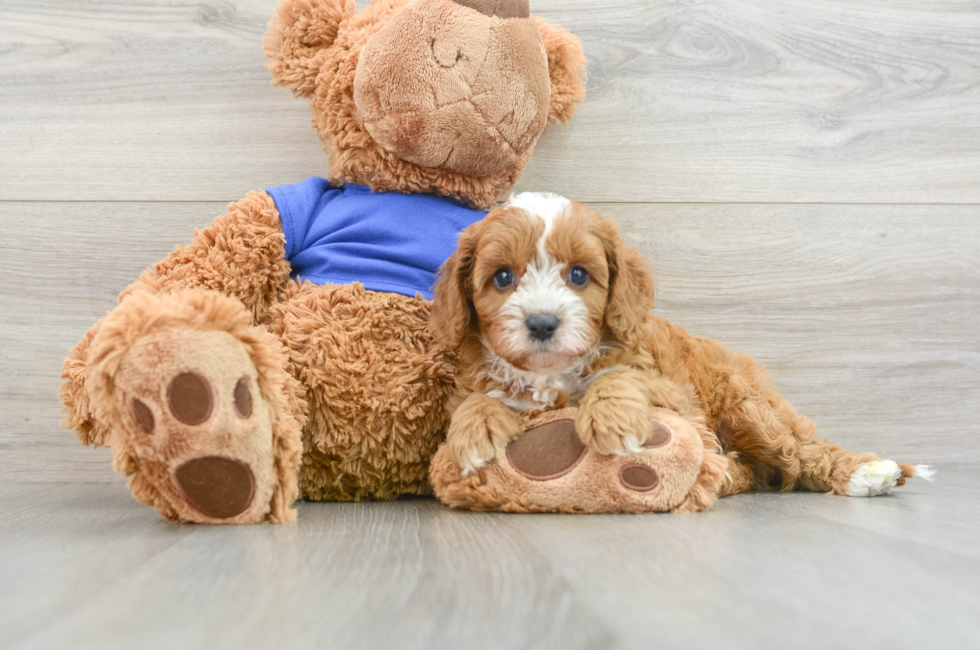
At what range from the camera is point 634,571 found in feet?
2.90

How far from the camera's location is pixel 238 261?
150cm

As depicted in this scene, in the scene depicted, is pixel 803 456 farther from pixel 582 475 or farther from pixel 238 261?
pixel 238 261

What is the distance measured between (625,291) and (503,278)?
232 mm

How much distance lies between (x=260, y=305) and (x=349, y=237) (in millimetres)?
235

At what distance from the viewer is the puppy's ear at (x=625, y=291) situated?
136cm

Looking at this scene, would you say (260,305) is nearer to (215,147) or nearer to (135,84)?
(215,147)

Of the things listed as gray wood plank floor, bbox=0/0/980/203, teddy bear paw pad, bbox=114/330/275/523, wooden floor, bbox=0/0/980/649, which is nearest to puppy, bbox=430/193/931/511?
wooden floor, bbox=0/0/980/649

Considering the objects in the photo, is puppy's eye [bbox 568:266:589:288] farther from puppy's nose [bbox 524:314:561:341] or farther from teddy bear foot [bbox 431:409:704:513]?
teddy bear foot [bbox 431:409:704:513]

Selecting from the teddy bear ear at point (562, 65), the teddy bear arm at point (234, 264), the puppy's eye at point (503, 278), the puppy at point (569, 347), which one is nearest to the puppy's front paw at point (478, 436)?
the puppy at point (569, 347)

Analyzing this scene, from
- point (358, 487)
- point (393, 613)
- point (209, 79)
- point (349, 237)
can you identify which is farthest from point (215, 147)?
point (393, 613)

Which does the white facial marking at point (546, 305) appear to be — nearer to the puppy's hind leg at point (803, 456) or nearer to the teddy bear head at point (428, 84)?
the teddy bear head at point (428, 84)

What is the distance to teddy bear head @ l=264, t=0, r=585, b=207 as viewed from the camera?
1421mm

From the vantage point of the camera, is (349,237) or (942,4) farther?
(942,4)

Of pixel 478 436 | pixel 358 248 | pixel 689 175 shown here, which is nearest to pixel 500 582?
pixel 478 436
